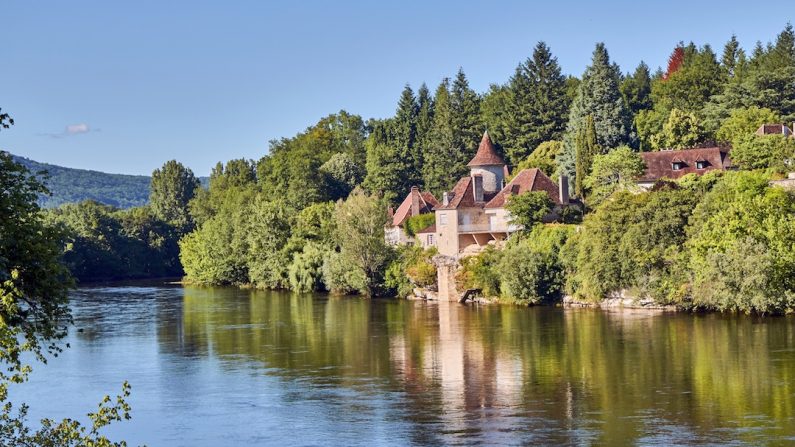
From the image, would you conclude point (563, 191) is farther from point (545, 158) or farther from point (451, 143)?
point (451, 143)

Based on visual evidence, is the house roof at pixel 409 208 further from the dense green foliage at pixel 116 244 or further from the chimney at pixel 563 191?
the dense green foliage at pixel 116 244

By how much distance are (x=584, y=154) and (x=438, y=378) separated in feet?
147

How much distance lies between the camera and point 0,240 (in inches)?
808

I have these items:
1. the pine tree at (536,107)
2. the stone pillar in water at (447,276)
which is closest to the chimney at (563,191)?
the stone pillar in water at (447,276)

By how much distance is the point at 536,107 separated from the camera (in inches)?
4119

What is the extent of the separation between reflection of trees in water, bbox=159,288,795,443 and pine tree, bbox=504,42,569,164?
40142 millimetres

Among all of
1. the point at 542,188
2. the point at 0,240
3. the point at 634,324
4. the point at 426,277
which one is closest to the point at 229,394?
the point at 0,240

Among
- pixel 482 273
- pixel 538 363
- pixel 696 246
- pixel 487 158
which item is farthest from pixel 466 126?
pixel 538 363

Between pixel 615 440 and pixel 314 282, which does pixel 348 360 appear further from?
pixel 314 282

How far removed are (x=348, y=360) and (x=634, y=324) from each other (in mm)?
16404

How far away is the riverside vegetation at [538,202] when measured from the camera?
5797cm

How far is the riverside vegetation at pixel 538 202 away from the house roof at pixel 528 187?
2.65m

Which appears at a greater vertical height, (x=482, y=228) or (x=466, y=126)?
(x=466, y=126)

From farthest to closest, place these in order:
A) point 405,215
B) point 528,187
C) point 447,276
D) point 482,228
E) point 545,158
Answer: point 545,158 → point 405,215 → point 482,228 → point 528,187 → point 447,276
